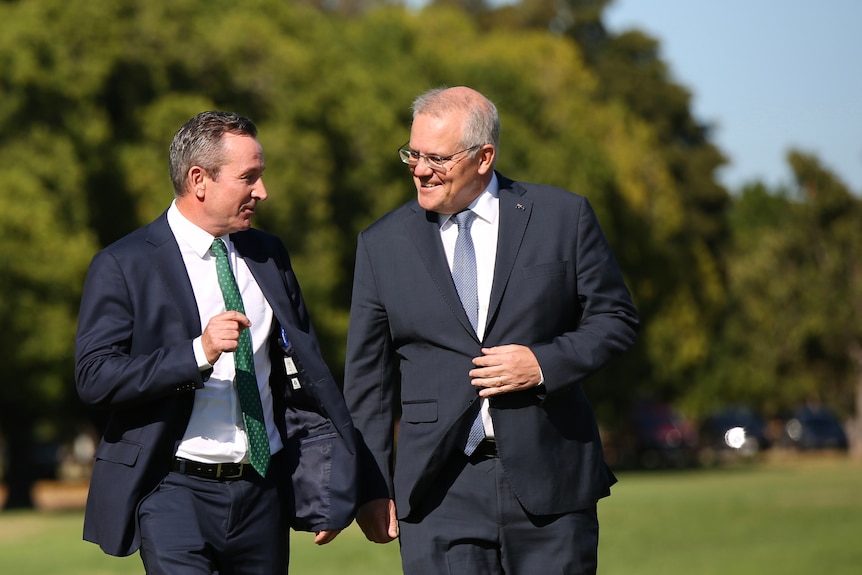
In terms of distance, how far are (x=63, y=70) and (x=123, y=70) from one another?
127 inches

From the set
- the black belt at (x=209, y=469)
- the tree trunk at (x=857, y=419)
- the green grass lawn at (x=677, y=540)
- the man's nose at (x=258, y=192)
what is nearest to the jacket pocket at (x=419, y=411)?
the black belt at (x=209, y=469)

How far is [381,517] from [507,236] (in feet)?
3.88

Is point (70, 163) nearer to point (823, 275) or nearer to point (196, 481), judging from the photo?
point (196, 481)

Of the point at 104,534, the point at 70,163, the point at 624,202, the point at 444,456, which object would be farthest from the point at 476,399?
the point at 624,202

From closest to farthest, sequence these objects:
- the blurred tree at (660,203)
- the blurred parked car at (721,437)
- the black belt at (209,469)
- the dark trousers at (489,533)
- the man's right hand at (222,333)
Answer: the man's right hand at (222,333)
the black belt at (209,469)
the dark trousers at (489,533)
the blurred tree at (660,203)
the blurred parked car at (721,437)

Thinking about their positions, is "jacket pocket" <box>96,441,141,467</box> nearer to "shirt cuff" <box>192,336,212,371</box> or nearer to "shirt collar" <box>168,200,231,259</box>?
"shirt cuff" <box>192,336,212,371</box>

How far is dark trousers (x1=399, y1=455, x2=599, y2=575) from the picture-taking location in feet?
18.8

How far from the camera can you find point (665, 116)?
7150 centimetres

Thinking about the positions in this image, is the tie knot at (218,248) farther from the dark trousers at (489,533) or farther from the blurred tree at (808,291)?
the blurred tree at (808,291)

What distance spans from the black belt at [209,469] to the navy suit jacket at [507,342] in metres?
0.56

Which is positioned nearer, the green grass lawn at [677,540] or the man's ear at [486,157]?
the man's ear at [486,157]

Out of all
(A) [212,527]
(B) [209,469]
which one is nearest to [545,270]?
(B) [209,469]

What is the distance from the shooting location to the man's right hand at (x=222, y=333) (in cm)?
532

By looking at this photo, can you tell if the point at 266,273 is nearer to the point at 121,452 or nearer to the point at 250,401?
the point at 250,401
